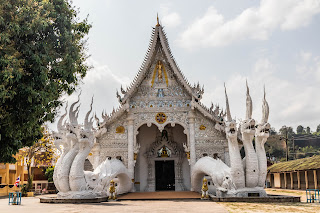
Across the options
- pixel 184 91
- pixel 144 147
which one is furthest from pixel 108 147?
pixel 184 91

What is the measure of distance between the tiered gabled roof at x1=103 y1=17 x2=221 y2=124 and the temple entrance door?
3292mm

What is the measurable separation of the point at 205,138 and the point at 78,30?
27.3 feet

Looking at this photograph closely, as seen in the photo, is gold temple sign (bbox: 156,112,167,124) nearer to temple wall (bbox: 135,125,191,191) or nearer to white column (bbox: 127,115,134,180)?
white column (bbox: 127,115,134,180)

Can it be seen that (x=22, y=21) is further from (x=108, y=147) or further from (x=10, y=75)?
(x=108, y=147)

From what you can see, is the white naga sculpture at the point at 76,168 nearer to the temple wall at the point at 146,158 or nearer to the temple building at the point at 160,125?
the temple building at the point at 160,125

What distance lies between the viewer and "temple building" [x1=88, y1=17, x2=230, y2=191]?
14273mm

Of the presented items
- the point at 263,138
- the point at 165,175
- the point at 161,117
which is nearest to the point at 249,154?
the point at 263,138

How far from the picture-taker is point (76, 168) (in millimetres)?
10445

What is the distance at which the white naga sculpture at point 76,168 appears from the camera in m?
10.4

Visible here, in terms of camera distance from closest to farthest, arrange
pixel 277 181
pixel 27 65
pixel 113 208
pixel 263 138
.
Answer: pixel 27 65 → pixel 113 208 → pixel 263 138 → pixel 277 181

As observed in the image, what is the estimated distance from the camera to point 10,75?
518 cm

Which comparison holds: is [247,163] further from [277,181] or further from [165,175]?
[277,181]

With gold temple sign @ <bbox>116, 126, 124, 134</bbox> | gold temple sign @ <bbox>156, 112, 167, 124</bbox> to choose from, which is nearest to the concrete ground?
gold temple sign @ <bbox>116, 126, 124, 134</bbox>

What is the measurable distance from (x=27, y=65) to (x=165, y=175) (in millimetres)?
11034
